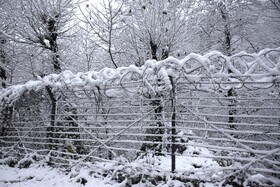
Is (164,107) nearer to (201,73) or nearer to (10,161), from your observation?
(201,73)

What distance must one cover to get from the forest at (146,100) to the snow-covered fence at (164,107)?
0.03 m

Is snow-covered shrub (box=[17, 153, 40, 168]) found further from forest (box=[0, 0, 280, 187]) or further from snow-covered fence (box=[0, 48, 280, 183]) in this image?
snow-covered fence (box=[0, 48, 280, 183])

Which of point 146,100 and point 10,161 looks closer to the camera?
point 146,100

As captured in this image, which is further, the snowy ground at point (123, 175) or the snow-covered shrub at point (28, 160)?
the snow-covered shrub at point (28, 160)

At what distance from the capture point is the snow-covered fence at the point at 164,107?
3262 millimetres

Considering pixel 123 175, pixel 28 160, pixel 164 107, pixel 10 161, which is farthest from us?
pixel 10 161

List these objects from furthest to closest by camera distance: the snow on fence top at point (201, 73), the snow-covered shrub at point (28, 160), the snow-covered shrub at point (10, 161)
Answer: the snow-covered shrub at point (10, 161), the snow-covered shrub at point (28, 160), the snow on fence top at point (201, 73)

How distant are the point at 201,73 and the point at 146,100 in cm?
122

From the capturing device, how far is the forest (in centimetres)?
338

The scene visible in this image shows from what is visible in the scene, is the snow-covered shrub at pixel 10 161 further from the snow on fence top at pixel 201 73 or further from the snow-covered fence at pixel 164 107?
the snow on fence top at pixel 201 73

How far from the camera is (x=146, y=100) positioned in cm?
401

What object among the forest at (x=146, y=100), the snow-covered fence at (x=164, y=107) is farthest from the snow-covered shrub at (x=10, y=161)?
the snow-covered fence at (x=164, y=107)

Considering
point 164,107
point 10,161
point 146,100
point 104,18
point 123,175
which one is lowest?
point 10,161

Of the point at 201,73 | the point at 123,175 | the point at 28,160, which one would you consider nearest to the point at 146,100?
the point at 201,73
